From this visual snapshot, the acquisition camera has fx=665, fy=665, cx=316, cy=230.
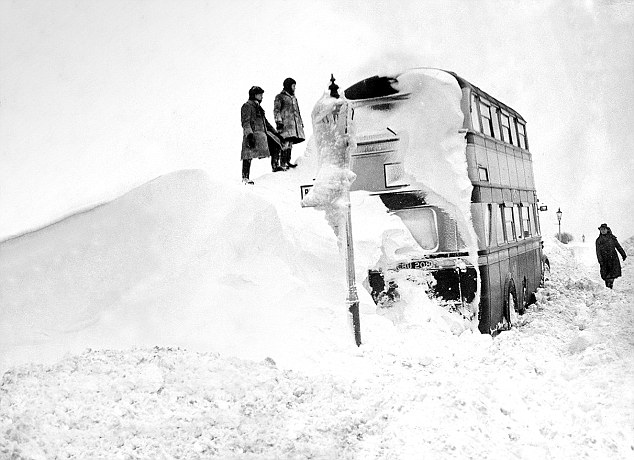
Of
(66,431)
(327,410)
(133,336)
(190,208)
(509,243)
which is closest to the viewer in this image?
(66,431)

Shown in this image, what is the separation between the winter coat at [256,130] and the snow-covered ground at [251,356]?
0.27 metres

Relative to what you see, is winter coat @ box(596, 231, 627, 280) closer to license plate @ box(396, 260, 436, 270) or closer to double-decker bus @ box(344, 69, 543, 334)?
double-decker bus @ box(344, 69, 543, 334)

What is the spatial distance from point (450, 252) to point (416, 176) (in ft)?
1.95

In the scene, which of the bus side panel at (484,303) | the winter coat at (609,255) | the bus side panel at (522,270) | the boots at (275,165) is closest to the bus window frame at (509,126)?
the bus side panel at (522,270)

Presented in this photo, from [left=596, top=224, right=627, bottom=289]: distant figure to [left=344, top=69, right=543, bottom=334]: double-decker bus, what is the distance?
98 centimetres

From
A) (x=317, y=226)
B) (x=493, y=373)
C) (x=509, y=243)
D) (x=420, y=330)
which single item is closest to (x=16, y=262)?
(x=317, y=226)

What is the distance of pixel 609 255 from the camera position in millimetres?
5980

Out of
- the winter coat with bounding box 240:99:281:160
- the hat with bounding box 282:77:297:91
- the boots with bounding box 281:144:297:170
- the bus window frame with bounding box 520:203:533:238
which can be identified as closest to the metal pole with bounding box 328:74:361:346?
the hat with bounding box 282:77:297:91

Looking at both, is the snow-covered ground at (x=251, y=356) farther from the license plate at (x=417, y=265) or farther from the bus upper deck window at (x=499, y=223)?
the bus upper deck window at (x=499, y=223)

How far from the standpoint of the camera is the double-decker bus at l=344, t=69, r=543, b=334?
15.4 ft

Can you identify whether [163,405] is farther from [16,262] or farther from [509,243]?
[509,243]

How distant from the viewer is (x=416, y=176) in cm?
478

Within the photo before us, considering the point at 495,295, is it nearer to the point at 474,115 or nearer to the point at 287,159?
the point at 474,115

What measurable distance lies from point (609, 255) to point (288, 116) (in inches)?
128
